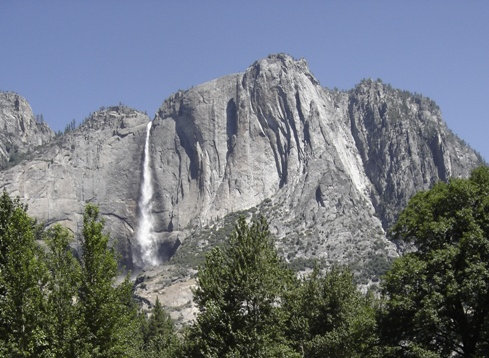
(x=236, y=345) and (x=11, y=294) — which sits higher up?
(x=11, y=294)

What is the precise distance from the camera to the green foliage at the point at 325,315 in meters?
37.4

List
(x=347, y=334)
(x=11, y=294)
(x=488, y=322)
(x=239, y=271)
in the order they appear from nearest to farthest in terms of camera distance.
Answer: (x=11, y=294) → (x=488, y=322) → (x=239, y=271) → (x=347, y=334)

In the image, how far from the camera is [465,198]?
28531 millimetres

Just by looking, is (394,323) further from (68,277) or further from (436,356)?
(68,277)

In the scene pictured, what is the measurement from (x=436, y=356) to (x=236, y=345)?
9.31 meters

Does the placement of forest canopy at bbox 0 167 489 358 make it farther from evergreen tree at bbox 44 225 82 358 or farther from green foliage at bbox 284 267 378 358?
green foliage at bbox 284 267 378 358

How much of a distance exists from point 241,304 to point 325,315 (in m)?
12.4

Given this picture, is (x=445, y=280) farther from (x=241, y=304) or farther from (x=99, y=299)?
(x=99, y=299)

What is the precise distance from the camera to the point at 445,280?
87.8 ft

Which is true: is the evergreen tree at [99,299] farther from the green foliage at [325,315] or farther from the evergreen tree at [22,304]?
the green foliage at [325,315]

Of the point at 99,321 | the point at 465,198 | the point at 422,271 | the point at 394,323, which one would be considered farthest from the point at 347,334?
the point at 99,321

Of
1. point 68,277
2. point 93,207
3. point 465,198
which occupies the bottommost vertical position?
point 68,277

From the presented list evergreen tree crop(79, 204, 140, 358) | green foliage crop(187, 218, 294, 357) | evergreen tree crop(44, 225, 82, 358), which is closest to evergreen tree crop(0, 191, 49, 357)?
evergreen tree crop(44, 225, 82, 358)

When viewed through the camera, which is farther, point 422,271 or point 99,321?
point 422,271
